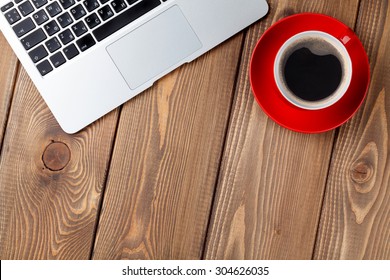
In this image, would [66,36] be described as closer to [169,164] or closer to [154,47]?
[154,47]

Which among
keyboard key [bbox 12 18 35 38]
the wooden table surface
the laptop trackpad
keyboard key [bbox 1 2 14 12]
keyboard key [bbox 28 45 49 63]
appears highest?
keyboard key [bbox 1 2 14 12]

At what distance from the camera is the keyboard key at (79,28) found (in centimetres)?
74

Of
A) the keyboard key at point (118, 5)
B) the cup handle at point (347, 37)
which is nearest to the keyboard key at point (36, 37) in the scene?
the keyboard key at point (118, 5)

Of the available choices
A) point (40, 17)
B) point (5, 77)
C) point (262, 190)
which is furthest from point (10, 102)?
point (262, 190)

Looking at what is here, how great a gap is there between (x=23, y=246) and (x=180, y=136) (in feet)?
0.98

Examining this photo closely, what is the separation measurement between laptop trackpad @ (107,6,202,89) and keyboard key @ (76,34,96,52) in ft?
0.09

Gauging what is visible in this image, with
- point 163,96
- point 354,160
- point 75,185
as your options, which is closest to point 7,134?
point 75,185

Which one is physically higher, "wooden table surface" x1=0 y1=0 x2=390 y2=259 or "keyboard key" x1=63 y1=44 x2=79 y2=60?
"keyboard key" x1=63 y1=44 x2=79 y2=60

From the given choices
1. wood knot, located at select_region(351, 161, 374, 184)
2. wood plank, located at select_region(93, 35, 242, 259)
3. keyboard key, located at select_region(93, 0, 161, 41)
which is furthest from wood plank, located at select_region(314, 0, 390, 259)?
keyboard key, located at select_region(93, 0, 161, 41)

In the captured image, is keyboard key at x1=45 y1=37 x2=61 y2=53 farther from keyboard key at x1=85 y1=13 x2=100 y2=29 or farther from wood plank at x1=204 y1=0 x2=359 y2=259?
wood plank at x1=204 y1=0 x2=359 y2=259

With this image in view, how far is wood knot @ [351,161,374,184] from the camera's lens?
0.78m

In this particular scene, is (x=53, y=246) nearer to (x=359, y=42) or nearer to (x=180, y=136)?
(x=180, y=136)

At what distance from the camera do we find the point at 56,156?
0.79 metres

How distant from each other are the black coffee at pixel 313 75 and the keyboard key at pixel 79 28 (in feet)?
0.99
